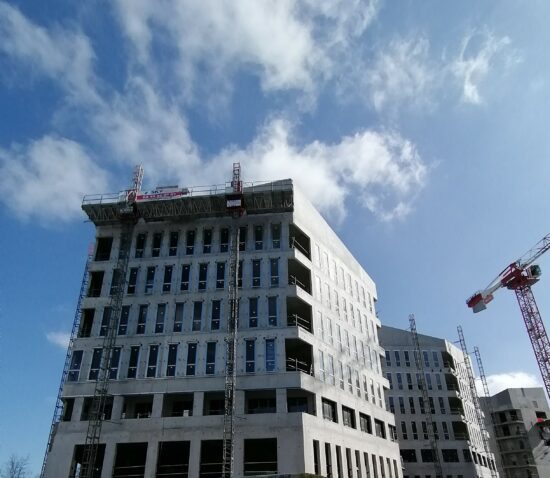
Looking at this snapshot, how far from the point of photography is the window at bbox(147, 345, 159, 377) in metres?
43.3

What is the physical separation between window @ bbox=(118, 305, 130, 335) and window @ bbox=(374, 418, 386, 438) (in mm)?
31776

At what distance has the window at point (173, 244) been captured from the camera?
163 ft

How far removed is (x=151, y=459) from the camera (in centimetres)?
3950

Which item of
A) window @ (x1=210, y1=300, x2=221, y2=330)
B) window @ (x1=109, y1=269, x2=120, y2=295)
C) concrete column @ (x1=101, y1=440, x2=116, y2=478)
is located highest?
window @ (x1=109, y1=269, x2=120, y2=295)

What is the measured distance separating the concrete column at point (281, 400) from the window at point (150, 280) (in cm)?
1627

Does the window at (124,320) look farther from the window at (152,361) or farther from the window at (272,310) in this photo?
the window at (272,310)

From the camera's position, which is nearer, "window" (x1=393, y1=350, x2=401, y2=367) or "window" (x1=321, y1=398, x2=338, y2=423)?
"window" (x1=321, y1=398, x2=338, y2=423)

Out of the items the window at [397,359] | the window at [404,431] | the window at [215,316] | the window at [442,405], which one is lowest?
the window at [404,431]

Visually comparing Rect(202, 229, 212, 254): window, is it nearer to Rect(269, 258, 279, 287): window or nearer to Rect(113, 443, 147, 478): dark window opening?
Rect(269, 258, 279, 287): window

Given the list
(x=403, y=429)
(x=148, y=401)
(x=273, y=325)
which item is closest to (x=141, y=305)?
(x=148, y=401)

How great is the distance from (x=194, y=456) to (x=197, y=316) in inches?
490

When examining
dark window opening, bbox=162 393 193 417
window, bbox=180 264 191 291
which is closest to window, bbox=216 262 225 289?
window, bbox=180 264 191 291

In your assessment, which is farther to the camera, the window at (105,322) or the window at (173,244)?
the window at (173,244)

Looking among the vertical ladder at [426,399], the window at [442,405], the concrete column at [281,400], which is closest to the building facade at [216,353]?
the concrete column at [281,400]
